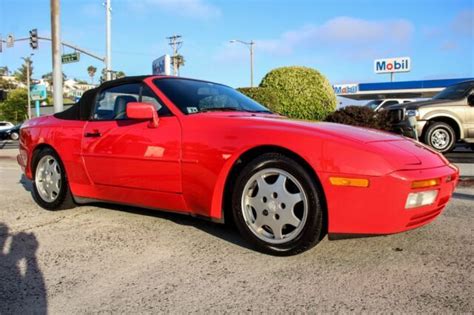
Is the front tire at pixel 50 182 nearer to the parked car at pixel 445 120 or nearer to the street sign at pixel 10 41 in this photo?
the parked car at pixel 445 120

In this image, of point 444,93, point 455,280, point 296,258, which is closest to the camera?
point 455,280

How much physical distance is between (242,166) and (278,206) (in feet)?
1.41

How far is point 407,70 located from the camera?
42188mm

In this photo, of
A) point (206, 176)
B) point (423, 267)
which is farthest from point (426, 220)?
point (206, 176)

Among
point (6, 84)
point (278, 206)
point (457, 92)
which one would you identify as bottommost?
point (278, 206)

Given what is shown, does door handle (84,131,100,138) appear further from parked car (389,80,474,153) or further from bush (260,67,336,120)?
bush (260,67,336,120)

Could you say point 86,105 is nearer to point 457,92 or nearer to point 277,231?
point 277,231

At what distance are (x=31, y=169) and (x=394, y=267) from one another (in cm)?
398

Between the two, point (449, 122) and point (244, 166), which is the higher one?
point (449, 122)

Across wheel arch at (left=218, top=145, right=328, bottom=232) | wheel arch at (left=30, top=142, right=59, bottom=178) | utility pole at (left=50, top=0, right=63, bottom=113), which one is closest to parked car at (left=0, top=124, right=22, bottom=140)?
utility pole at (left=50, top=0, right=63, bottom=113)

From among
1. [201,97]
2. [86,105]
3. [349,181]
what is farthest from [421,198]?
[86,105]

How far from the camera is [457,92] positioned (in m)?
9.98

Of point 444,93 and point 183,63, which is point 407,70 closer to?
point 444,93

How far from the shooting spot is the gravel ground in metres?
2.47
